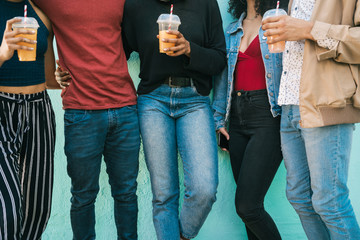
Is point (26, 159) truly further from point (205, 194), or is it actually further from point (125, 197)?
point (205, 194)

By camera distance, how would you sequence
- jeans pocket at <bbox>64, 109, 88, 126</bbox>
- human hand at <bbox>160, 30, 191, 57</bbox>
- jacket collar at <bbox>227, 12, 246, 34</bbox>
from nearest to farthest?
human hand at <bbox>160, 30, 191, 57</bbox> → jeans pocket at <bbox>64, 109, 88, 126</bbox> → jacket collar at <bbox>227, 12, 246, 34</bbox>

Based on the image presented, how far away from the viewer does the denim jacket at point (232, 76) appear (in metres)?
2.47

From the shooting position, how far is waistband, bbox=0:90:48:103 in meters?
1.98

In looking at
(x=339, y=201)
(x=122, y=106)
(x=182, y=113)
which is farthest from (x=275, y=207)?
(x=122, y=106)

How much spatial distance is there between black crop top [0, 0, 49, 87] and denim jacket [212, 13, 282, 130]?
54.5 inches

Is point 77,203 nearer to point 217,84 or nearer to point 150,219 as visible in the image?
point 150,219

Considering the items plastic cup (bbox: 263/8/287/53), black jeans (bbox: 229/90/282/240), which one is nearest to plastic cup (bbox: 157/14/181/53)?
plastic cup (bbox: 263/8/287/53)

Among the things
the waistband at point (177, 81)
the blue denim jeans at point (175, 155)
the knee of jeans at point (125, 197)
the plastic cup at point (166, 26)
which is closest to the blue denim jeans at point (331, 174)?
the blue denim jeans at point (175, 155)

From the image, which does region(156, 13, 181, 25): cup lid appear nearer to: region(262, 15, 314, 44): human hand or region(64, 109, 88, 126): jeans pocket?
region(262, 15, 314, 44): human hand

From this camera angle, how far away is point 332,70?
196cm

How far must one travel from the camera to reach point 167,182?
8.18ft

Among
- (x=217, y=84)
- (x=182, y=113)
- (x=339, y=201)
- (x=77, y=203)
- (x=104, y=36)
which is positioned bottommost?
(x=77, y=203)

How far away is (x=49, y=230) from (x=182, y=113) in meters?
1.58

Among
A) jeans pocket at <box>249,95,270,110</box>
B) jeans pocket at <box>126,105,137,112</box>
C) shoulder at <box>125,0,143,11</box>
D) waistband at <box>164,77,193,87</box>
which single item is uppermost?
shoulder at <box>125,0,143,11</box>
